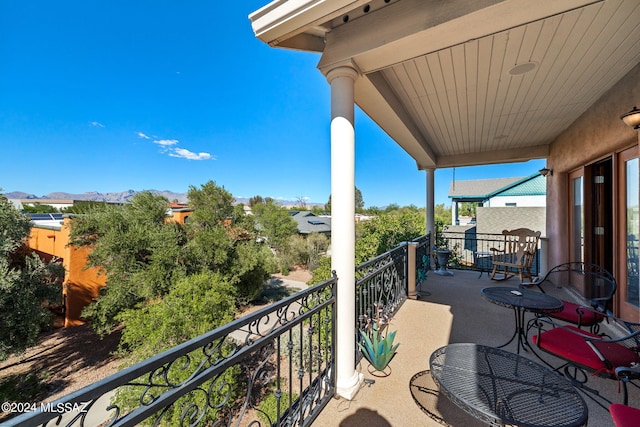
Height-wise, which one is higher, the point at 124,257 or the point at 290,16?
the point at 290,16

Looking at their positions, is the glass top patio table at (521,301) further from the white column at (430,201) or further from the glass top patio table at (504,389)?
the white column at (430,201)

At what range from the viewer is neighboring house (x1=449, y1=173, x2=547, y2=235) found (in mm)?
10383

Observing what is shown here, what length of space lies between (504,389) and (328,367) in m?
1.16

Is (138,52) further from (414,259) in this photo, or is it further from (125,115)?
(414,259)

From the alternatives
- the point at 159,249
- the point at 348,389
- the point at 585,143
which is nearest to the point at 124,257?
the point at 159,249

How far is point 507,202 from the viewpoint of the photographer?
13.7 m

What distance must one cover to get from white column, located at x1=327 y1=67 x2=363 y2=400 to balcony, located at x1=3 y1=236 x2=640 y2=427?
0.25 ft

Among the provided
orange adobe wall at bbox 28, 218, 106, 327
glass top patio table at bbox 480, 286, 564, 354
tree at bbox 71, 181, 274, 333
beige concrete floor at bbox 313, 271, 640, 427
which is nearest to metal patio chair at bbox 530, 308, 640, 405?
glass top patio table at bbox 480, 286, 564, 354

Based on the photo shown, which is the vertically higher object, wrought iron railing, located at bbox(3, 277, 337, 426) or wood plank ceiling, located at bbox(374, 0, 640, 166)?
wood plank ceiling, located at bbox(374, 0, 640, 166)

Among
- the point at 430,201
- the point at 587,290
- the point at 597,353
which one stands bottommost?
the point at 587,290

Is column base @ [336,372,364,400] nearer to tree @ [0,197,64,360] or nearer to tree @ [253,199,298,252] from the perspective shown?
tree @ [0,197,64,360]

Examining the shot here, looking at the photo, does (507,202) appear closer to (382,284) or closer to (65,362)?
(382,284)

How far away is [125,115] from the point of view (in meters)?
21.4

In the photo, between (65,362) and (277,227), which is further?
(277,227)
